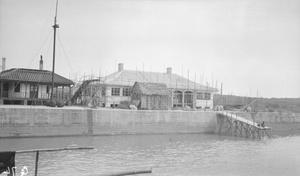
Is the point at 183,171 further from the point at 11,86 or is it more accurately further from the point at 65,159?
the point at 11,86

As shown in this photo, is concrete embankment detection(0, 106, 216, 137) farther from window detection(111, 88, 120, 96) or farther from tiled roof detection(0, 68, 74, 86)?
Result: window detection(111, 88, 120, 96)

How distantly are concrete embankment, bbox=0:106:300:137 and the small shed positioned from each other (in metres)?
6.08

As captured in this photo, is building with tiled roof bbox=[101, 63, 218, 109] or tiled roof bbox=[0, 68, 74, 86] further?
building with tiled roof bbox=[101, 63, 218, 109]

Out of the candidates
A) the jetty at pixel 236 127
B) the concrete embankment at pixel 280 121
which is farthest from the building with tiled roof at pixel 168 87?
the jetty at pixel 236 127

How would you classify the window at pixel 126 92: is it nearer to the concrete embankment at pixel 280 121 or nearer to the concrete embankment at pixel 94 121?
the concrete embankment at pixel 94 121

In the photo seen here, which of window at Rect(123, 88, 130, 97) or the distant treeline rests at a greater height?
window at Rect(123, 88, 130, 97)

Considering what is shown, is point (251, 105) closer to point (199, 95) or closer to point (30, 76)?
point (199, 95)

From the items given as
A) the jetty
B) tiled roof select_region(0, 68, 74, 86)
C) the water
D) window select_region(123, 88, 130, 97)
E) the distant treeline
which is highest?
tiled roof select_region(0, 68, 74, 86)

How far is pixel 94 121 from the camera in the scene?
2766 cm

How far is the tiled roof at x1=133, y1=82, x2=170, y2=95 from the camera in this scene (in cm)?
3733

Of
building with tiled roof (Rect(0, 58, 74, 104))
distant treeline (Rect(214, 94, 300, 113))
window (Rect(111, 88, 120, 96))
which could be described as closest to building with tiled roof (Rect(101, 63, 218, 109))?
window (Rect(111, 88, 120, 96))

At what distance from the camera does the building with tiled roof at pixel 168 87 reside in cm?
3878

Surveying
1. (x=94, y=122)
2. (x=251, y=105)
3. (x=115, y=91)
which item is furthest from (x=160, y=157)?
(x=251, y=105)

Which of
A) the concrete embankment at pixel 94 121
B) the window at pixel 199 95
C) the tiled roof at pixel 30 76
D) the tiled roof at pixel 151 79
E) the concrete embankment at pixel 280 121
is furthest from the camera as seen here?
the window at pixel 199 95
